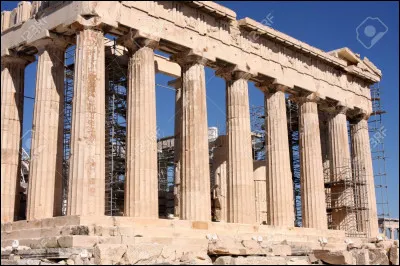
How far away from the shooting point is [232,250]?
20875mm

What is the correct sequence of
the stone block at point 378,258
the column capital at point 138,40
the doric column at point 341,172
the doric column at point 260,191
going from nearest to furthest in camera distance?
the stone block at point 378,258
the column capital at point 138,40
the doric column at point 260,191
the doric column at point 341,172

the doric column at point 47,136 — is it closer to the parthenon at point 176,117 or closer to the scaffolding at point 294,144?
the parthenon at point 176,117

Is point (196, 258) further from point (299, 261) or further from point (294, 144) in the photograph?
point (294, 144)

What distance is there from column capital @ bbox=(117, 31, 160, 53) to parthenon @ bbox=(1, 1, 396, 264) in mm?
54

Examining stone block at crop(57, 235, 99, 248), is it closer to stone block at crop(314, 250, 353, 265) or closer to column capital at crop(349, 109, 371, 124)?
stone block at crop(314, 250, 353, 265)

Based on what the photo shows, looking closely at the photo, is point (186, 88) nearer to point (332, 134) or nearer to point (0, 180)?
point (0, 180)

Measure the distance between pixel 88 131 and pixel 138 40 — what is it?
5.61 metres

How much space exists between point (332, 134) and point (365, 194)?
4628 millimetres

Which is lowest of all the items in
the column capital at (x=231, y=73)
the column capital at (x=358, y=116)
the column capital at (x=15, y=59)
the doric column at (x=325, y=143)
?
the doric column at (x=325, y=143)

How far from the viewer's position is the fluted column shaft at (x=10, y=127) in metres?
28.3

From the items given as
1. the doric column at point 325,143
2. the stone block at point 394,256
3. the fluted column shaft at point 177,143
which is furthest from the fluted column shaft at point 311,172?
the stone block at point 394,256

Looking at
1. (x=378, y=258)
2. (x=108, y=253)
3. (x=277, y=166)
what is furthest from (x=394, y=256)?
(x=108, y=253)

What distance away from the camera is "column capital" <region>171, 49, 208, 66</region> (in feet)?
98.8

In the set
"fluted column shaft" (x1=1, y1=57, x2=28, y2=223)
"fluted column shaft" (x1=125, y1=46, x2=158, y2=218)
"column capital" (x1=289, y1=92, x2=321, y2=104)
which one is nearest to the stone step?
"fluted column shaft" (x1=125, y1=46, x2=158, y2=218)
